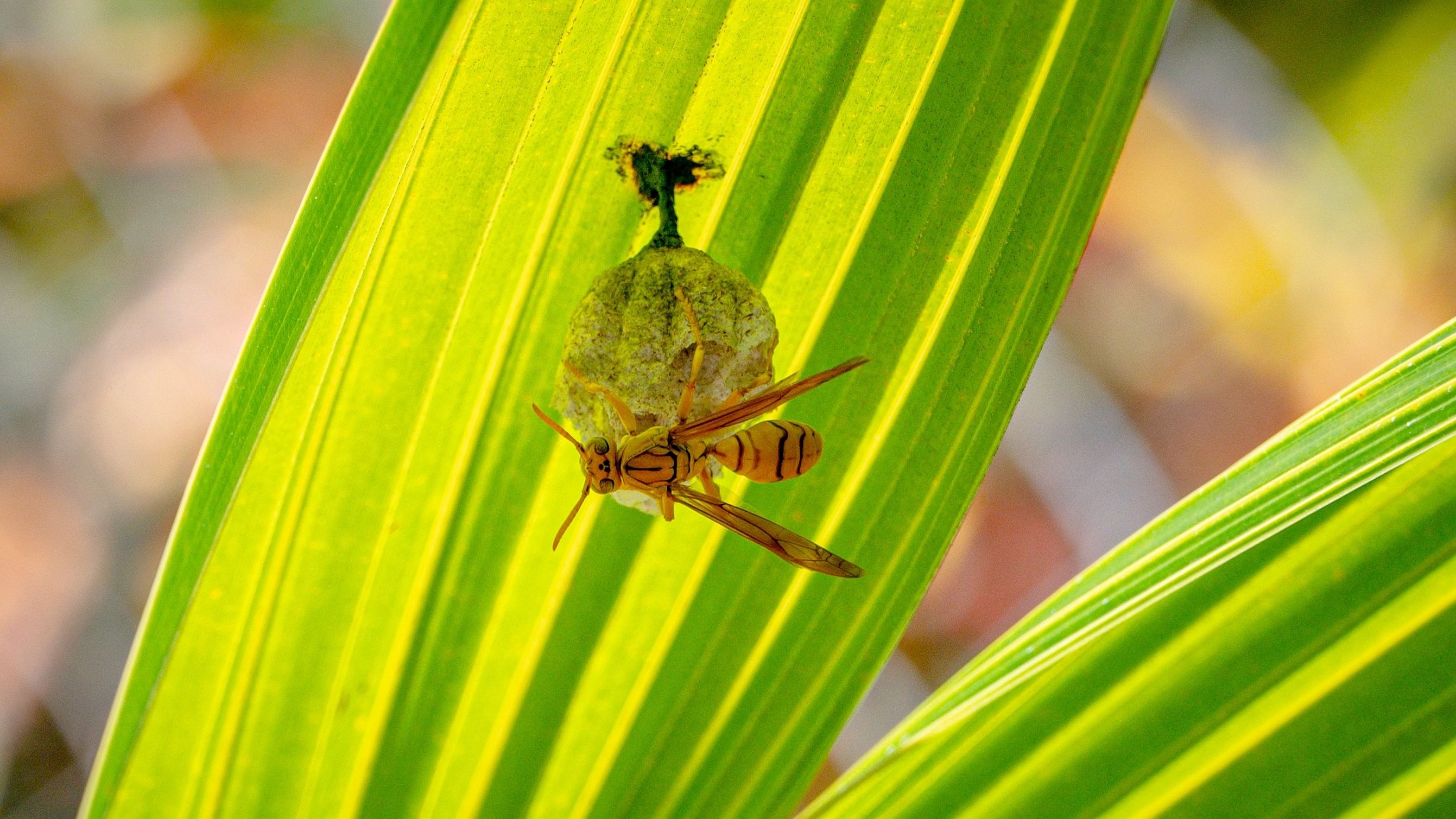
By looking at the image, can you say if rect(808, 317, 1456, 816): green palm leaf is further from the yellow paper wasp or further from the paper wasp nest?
the paper wasp nest

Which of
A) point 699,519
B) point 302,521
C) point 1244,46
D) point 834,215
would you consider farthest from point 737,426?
point 1244,46

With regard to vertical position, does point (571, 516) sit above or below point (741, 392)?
below

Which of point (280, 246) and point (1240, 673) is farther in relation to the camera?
point (280, 246)

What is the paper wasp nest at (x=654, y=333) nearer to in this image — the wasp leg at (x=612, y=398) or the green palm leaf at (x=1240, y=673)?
the wasp leg at (x=612, y=398)

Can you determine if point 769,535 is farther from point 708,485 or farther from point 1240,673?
point 1240,673

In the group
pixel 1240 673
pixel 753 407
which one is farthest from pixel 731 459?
pixel 1240 673

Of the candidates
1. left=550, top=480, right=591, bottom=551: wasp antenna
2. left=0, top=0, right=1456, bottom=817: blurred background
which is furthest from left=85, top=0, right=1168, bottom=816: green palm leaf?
left=0, top=0, right=1456, bottom=817: blurred background

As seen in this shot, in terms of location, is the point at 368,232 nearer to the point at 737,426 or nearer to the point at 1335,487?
the point at 737,426
